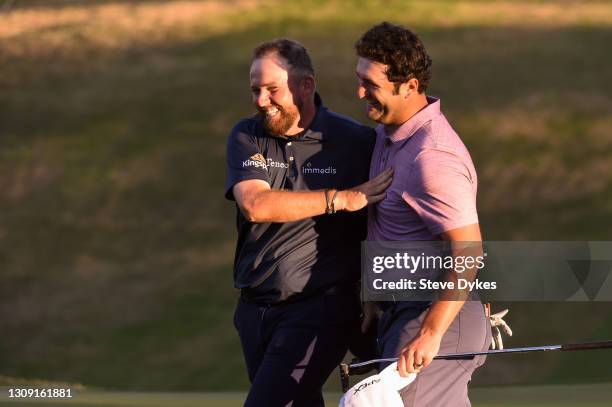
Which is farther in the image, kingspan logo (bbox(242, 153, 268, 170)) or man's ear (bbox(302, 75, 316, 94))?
man's ear (bbox(302, 75, 316, 94))

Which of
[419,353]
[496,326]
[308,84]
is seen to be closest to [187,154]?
[308,84]

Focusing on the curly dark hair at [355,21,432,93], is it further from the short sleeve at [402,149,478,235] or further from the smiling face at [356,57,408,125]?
the short sleeve at [402,149,478,235]

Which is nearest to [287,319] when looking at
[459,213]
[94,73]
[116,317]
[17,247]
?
[459,213]

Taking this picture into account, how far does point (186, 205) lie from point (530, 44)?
24.1ft

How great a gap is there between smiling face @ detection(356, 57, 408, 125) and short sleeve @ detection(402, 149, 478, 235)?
236 millimetres

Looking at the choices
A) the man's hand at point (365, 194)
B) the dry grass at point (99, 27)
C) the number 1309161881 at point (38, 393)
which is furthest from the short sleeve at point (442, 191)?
the dry grass at point (99, 27)

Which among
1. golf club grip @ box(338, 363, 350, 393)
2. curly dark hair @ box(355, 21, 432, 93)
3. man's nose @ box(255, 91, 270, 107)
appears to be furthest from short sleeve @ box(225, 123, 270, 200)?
golf club grip @ box(338, 363, 350, 393)

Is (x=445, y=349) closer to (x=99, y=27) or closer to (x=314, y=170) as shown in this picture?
(x=314, y=170)

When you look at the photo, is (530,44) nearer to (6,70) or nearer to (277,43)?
(6,70)

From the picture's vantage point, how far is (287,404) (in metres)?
4.48

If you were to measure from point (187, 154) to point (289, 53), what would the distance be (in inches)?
653

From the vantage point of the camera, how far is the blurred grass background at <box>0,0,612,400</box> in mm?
Result: 16391

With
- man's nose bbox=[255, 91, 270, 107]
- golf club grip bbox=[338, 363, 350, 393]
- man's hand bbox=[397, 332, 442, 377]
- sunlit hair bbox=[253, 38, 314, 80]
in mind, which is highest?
sunlit hair bbox=[253, 38, 314, 80]

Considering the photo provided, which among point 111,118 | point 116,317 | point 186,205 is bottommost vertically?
point 116,317
